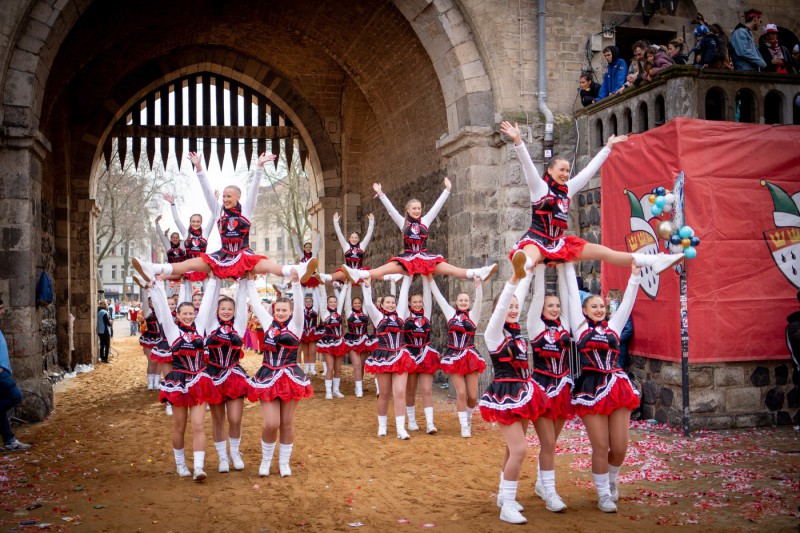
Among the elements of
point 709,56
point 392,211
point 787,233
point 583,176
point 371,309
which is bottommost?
point 371,309

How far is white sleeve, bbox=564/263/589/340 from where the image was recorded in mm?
5574

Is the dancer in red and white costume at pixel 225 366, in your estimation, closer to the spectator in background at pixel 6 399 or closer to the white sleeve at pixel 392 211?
the spectator in background at pixel 6 399

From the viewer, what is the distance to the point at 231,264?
7062 millimetres

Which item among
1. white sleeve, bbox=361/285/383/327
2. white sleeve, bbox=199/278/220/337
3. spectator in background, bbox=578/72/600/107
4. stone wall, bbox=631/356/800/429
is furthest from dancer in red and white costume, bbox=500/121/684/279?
spectator in background, bbox=578/72/600/107

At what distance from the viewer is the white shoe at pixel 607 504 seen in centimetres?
536

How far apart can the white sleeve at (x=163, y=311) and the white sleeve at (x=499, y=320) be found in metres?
2.90

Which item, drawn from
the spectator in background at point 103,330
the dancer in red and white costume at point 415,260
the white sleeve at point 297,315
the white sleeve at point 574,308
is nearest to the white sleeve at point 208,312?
the white sleeve at point 297,315

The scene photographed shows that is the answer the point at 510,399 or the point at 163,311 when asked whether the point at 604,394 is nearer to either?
the point at 510,399

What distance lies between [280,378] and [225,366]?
639mm

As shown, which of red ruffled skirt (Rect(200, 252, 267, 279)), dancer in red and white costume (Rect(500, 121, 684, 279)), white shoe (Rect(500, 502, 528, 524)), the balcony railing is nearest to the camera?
white shoe (Rect(500, 502, 528, 524))

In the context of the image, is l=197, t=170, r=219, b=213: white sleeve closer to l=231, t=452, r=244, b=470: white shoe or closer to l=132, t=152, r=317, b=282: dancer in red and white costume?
l=132, t=152, r=317, b=282: dancer in red and white costume

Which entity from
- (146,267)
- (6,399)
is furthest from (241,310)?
(6,399)

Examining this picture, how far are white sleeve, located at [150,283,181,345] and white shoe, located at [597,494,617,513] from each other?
381cm

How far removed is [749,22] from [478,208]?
445cm
